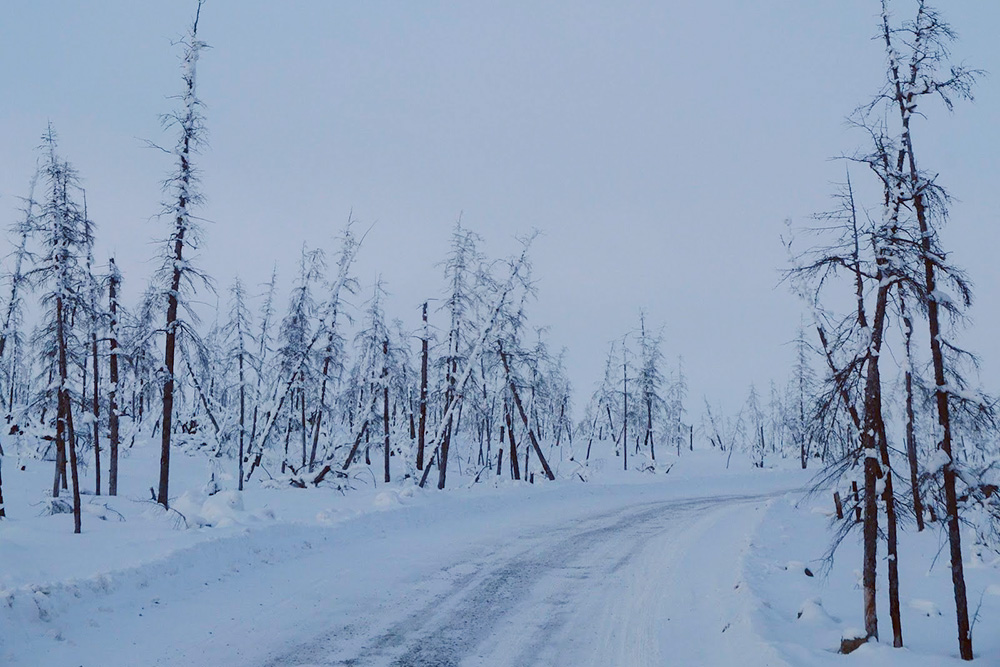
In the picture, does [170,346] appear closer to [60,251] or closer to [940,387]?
[60,251]

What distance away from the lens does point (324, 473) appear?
94.6 ft

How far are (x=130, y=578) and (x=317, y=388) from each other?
26820mm

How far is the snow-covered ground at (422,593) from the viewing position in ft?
25.1

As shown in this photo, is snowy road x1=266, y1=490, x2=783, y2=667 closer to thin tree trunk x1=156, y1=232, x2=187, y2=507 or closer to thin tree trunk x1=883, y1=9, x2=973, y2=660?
thin tree trunk x1=883, y1=9, x2=973, y2=660

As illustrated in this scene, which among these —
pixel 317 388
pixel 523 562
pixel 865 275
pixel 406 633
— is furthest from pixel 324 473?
pixel 865 275

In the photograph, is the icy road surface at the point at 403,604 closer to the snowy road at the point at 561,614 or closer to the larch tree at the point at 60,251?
the snowy road at the point at 561,614

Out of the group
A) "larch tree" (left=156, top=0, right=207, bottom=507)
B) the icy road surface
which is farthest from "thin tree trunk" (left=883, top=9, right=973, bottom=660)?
"larch tree" (left=156, top=0, right=207, bottom=507)

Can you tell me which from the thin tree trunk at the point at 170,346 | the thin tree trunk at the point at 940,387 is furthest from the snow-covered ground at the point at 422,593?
the thin tree trunk at the point at 170,346

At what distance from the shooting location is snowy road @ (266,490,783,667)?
7.58 m

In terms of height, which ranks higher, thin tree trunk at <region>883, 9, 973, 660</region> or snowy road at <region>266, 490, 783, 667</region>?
thin tree trunk at <region>883, 9, 973, 660</region>

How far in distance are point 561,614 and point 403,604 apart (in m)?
2.23

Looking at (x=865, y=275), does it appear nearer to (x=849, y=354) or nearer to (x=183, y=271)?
(x=849, y=354)

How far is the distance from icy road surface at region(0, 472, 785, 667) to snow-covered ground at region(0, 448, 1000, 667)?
0.04 meters

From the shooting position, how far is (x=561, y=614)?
9344 millimetres
